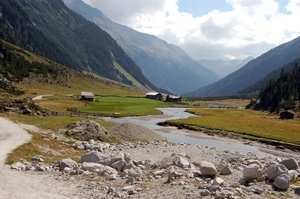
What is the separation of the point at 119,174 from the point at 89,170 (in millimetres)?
2839

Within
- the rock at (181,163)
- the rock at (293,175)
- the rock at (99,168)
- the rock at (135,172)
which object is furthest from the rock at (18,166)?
the rock at (293,175)

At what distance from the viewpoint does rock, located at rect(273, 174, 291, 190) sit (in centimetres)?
2083

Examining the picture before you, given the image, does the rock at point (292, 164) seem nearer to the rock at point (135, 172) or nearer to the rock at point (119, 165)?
the rock at point (135, 172)

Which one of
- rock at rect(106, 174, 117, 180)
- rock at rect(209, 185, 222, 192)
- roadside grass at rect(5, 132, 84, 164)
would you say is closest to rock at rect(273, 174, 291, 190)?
Answer: rock at rect(209, 185, 222, 192)

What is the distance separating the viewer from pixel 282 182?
68.6 feet

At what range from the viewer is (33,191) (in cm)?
2184

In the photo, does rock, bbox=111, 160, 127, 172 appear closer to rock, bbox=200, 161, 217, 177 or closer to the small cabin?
rock, bbox=200, 161, 217, 177

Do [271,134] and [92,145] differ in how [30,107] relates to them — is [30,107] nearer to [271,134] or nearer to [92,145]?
[92,145]

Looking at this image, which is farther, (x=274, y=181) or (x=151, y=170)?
(x=151, y=170)

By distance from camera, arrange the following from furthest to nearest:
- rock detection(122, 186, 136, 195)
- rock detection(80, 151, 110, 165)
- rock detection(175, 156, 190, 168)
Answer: rock detection(80, 151, 110, 165) < rock detection(175, 156, 190, 168) < rock detection(122, 186, 136, 195)

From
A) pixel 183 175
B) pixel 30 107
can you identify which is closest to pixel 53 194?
pixel 183 175

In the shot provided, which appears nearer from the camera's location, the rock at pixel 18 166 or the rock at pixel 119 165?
the rock at pixel 18 166

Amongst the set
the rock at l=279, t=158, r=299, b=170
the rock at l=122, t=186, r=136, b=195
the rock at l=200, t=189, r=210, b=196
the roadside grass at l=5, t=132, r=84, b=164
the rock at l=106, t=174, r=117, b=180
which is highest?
the rock at l=279, t=158, r=299, b=170

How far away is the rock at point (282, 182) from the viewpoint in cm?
2083
